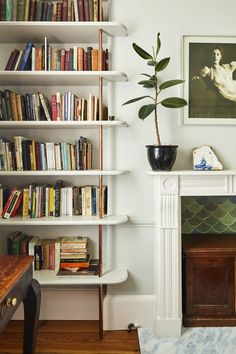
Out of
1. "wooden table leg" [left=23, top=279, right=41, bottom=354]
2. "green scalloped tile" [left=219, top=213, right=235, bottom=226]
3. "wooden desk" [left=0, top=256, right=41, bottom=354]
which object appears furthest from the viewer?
"green scalloped tile" [left=219, top=213, right=235, bottom=226]

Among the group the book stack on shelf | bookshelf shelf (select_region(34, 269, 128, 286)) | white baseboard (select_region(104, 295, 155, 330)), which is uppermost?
the book stack on shelf

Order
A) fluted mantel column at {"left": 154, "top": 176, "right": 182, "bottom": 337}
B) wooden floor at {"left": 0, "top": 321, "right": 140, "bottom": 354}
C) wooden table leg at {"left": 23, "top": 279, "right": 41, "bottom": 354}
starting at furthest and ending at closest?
fluted mantel column at {"left": 154, "top": 176, "right": 182, "bottom": 337}
wooden floor at {"left": 0, "top": 321, "right": 140, "bottom": 354}
wooden table leg at {"left": 23, "top": 279, "right": 41, "bottom": 354}

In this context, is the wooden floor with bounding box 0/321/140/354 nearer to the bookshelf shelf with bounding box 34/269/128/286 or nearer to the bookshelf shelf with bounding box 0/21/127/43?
the bookshelf shelf with bounding box 34/269/128/286

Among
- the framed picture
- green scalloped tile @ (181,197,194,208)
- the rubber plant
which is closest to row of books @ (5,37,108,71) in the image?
A: the rubber plant

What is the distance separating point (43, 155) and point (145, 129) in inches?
30.6

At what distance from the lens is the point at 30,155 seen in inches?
95.8

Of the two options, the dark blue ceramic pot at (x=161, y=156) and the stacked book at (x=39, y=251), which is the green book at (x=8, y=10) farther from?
the stacked book at (x=39, y=251)

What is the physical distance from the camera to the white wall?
247 cm

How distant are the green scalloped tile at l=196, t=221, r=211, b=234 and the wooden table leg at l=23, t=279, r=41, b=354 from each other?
1.48 m

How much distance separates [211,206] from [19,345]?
68.0 inches

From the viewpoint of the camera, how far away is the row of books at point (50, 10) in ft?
7.69

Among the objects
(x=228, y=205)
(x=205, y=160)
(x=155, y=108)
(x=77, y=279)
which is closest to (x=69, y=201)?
(x=77, y=279)

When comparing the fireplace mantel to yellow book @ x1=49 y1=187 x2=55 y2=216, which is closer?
the fireplace mantel

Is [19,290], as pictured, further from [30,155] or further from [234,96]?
[234,96]
